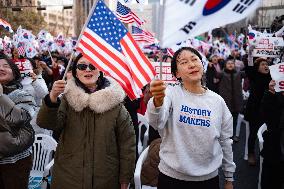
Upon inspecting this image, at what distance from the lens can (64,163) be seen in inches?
120

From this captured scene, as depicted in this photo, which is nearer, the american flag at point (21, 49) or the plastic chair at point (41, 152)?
the plastic chair at point (41, 152)

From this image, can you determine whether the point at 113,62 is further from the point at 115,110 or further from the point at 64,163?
the point at 64,163

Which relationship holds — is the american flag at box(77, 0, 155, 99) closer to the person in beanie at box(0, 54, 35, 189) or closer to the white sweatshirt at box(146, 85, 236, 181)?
the white sweatshirt at box(146, 85, 236, 181)

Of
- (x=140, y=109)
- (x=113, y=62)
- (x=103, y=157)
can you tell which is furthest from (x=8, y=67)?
(x=140, y=109)

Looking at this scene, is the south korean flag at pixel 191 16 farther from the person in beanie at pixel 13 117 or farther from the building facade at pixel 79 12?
the building facade at pixel 79 12

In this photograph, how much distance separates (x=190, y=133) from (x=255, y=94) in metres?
4.00

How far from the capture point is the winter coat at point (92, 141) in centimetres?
299

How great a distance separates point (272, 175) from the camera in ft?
13.7

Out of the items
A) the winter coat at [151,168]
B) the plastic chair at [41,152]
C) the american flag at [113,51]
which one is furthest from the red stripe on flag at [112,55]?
the plastic chair at [41,152]

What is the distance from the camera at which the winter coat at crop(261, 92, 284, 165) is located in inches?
157

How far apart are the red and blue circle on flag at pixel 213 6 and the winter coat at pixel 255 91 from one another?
4.24 meters

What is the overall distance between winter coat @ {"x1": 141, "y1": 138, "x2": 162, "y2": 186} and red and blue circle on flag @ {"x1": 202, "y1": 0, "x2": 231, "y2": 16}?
176 cm

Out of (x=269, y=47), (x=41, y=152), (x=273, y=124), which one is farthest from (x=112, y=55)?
(x=269, y=47)

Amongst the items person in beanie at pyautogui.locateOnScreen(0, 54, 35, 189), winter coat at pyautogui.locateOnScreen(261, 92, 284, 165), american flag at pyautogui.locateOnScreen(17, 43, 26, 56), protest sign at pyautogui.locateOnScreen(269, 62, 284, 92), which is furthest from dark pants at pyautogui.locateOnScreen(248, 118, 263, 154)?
american flag at pyautogui.locateOnScreen(17, 43, 26, 56)
